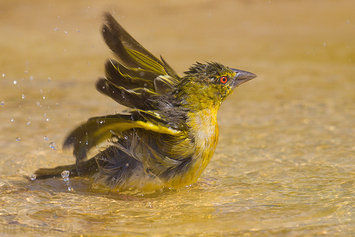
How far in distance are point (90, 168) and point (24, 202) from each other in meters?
0.66

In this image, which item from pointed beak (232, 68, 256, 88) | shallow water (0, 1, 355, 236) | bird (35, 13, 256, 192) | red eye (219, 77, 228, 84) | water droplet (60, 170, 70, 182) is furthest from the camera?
water droplet (60, 170, 70, 182)

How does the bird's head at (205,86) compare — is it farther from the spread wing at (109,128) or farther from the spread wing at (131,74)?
the spread wing at (109,128)

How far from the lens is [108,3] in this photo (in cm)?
1573

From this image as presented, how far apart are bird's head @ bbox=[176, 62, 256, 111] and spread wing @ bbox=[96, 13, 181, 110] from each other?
8.4 inches

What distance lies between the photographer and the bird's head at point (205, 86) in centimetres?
388

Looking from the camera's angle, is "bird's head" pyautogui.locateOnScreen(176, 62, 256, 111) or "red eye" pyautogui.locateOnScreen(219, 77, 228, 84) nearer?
"bird's head" pyautogui.locateOnScreen(176, 62, 256, 111)

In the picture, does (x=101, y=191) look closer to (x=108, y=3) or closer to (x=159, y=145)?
(x=159, y=145)

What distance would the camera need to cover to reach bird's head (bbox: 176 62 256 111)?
3.88m

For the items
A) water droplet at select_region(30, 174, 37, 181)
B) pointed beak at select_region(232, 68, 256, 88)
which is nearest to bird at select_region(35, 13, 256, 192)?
pointed beak at select_region(232, 68, 256, 88)

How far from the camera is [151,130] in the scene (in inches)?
142

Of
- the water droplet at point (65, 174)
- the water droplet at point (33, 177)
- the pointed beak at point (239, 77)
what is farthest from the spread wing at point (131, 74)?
the water droplet at point (33, 177)

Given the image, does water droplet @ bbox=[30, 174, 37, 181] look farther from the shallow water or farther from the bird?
the bird

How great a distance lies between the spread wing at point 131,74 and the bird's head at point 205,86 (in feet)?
0.70

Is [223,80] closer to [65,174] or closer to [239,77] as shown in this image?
[239,77]
